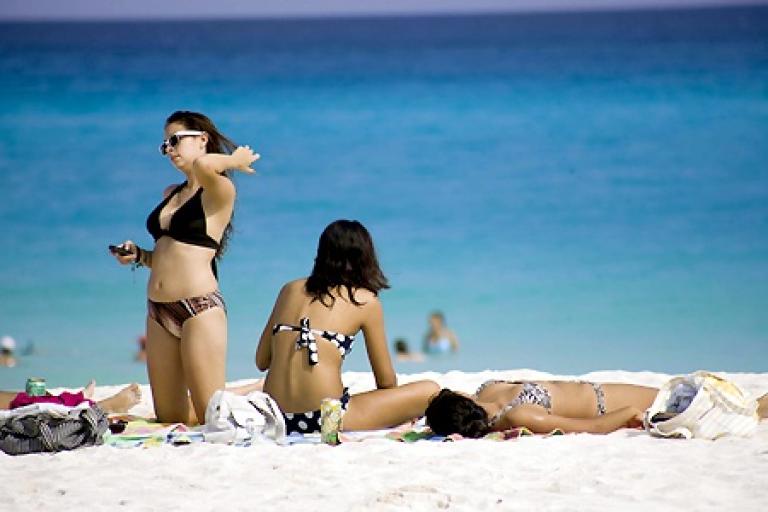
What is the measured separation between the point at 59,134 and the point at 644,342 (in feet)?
26.3

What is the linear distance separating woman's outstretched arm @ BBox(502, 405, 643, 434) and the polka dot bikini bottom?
0.61 metres

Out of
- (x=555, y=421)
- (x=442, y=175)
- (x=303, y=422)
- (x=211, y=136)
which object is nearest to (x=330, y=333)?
(x=303, y=422)

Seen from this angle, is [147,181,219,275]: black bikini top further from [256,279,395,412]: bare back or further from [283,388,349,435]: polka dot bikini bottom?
[283,388,349,435]: polka dot bikini bottom

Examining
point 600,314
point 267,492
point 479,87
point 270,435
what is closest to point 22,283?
point 600,314

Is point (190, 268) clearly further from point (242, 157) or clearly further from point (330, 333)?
point (330, 333)

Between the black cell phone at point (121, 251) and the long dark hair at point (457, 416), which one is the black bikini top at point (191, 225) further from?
the long dark hair at point (457, 416)

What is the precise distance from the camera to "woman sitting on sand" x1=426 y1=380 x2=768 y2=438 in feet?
17.5

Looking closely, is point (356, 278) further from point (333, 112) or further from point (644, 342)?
point (333, 112)

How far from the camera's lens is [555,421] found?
17.5 ft

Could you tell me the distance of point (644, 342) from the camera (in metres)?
9.18

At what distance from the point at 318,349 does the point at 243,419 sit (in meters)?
0.37

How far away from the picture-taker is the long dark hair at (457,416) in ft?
17.5

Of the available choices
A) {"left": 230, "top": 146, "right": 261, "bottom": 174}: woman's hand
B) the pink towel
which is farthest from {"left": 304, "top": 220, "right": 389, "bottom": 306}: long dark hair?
the pink towel

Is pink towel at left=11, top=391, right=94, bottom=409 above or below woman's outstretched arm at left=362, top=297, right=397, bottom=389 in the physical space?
below
